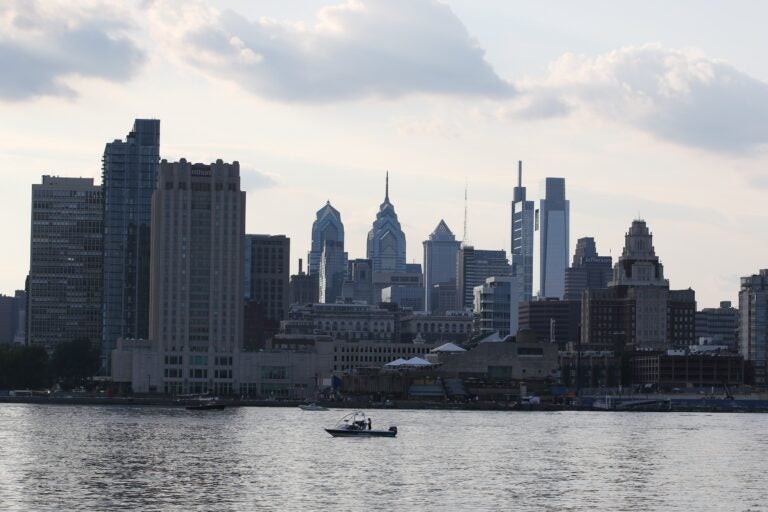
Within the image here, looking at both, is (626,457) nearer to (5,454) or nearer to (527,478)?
(527,478)

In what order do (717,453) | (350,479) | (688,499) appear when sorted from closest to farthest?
(688,499), (350,479), (717,453)

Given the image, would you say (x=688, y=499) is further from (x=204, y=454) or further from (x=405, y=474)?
(x=204, y=454)

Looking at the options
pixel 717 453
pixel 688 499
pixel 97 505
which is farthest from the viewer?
pixel 717 453

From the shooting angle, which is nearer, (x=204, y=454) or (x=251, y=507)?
(x=251, y=507)

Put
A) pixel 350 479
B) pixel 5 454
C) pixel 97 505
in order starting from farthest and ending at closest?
pixel 5 454, pixel 350 479, pixel 97 505

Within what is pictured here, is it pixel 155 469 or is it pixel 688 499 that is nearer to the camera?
pixel 688 499

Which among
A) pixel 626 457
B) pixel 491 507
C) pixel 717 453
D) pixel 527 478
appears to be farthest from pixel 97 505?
pixel 717 453

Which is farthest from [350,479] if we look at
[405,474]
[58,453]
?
[58,453]

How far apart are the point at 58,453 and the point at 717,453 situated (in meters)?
76.0

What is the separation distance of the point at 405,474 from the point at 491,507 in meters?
28.2

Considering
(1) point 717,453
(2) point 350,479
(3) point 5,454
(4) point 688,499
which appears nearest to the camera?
(4) point 688,499

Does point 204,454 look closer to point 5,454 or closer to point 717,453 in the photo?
point 5,454

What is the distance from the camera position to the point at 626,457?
189 m

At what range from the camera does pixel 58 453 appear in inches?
7136
